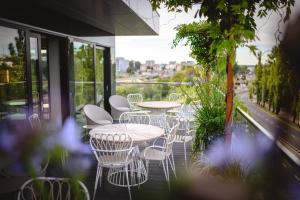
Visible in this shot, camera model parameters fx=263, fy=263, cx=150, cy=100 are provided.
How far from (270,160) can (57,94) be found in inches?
186

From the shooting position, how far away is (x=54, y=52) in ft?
18.2

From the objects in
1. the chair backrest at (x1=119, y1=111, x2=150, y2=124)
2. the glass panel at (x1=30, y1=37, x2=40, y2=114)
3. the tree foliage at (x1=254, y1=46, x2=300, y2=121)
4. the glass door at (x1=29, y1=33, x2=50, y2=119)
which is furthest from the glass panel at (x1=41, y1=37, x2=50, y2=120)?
the tree foliage at (x1=254, y1=46, x2=300, y2=121)

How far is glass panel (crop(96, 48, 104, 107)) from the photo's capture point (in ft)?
23.6

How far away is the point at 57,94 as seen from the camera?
5.67 m

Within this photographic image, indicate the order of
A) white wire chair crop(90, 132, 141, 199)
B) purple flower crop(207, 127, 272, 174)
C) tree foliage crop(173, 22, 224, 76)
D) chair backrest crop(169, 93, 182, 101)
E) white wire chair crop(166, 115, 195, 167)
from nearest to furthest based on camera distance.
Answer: purple flower crop(207, 127, 272, 174) < white wire chair crop(90, 132, 141, 199) < tree foliage crop(173, 22, 224, 76) < white wire chair crop(166, 115, 195, 167) < chair backrest crop(169, 93, 182, 101)

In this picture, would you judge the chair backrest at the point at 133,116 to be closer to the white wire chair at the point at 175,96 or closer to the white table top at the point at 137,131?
the white table top at the point at 137,131

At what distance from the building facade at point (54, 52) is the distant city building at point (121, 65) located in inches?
74.3

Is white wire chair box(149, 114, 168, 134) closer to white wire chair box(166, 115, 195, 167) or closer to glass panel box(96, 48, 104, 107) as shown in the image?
white wire chair box(166, 115, 195, 167)

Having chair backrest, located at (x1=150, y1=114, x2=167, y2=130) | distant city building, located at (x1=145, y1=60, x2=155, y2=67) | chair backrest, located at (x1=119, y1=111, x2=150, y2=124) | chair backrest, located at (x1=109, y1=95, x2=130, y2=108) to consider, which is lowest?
chair backrest, located at (x1=150, y1=114, x2=167, y2=130)

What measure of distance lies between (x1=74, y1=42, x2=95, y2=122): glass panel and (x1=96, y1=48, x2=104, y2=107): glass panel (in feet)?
1.36

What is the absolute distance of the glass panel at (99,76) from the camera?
721 cm

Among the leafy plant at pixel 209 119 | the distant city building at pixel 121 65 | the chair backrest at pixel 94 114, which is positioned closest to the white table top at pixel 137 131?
the leafy plant at pixel 209 119

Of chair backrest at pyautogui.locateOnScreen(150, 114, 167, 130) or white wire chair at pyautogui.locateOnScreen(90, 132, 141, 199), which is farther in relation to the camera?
chair backrest at pyautogui.locateOnScreen(150, 114, 167, 130)

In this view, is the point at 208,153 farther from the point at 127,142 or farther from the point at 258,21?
the point at 258,21
